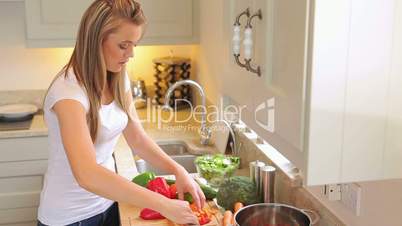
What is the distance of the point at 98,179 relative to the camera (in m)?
1.33

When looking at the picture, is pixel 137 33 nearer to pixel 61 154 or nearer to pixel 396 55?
pixel 61 154

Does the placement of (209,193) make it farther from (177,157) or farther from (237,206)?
(177,157)

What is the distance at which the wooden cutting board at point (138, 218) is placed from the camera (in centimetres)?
161

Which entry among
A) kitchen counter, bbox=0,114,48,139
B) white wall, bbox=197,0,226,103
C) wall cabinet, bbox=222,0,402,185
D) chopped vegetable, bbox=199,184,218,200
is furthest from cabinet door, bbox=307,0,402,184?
kitchen counter, bbox=0,114,48,139

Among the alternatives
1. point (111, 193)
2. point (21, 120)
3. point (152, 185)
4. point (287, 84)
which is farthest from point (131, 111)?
point (21, 120)

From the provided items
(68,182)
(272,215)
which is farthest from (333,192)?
(68,182)

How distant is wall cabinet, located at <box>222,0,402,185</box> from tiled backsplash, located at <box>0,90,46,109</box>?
7.51 ft

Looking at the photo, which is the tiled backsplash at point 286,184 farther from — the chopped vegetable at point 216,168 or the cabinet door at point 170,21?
the cabinet door at point 170,21

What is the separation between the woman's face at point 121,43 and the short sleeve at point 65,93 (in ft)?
0.43

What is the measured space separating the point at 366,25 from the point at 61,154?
41.8 inches

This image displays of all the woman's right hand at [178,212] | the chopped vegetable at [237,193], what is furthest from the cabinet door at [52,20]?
the woman's right hand at [178,212]

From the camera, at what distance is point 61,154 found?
5.32 ft

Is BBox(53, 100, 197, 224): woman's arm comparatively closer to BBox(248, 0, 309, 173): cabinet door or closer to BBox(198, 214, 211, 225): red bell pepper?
BBox(198, 214, 211, 225): red bell pepper

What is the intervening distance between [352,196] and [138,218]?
711 mm
